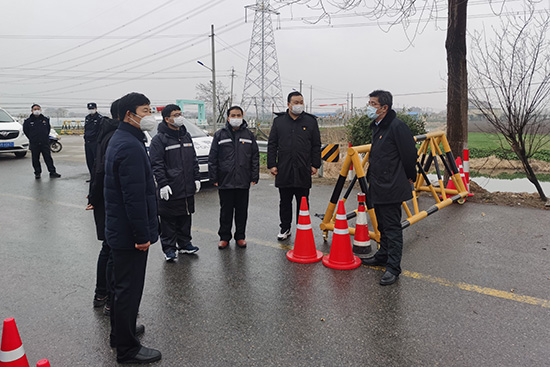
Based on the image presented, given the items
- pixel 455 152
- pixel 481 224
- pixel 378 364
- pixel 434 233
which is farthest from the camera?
pixel 455 152

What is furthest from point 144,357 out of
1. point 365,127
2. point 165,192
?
point 365,127

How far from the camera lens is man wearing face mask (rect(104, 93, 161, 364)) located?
8.89ft

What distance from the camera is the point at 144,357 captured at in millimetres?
2805

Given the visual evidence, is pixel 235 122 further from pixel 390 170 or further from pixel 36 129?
pixel 36 129

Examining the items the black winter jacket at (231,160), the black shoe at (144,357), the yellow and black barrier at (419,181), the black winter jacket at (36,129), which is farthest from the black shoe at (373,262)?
the black winter jacket at (36,129)

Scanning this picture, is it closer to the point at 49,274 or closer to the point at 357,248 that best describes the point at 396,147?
the point at 357,248

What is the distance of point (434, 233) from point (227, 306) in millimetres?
3343

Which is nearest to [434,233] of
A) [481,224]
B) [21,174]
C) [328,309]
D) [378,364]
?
[481,224]

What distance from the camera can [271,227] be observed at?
619 cm

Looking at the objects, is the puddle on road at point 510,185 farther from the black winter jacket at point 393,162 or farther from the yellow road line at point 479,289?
the black winter jacket at point 393,162

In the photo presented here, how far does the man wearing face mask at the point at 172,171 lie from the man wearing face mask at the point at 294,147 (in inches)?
44.2

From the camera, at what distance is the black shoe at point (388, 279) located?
4.00m

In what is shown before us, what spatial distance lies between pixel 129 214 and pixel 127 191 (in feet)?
0.51

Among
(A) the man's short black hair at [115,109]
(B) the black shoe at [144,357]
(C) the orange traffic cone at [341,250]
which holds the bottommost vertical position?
(B) the black shoe at [144,357]
